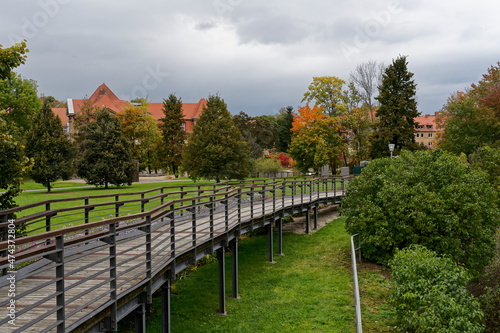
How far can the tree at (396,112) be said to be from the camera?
42.6m

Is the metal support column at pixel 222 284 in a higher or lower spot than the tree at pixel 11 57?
lower

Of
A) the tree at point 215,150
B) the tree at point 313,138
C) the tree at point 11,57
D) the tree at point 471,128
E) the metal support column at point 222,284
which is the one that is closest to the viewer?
the tree at point 11,57

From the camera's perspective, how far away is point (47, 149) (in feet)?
110

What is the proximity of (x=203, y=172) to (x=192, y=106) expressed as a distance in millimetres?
60212

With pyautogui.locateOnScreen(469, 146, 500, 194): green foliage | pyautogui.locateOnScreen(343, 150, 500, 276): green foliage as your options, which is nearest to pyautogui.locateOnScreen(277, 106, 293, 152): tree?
pyautogui.locateOnScreen(469, 146, 500, 194): green foliage

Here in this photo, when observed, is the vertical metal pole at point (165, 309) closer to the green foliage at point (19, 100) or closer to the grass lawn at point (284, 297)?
the grass lawn at point (284, 297)

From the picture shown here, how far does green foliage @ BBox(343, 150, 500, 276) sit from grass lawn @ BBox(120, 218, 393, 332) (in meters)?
1.66

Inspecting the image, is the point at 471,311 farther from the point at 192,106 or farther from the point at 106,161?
the point at 192,106

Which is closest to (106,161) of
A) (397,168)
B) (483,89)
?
(397,168)

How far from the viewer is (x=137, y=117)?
52.2 meters

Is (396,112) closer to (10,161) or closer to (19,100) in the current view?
(10,161)

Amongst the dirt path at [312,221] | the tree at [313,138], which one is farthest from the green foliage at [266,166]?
the dirt path at [312,221]

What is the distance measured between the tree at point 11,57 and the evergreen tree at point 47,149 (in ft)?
86.6

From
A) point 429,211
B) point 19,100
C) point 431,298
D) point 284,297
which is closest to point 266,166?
point 19,100
